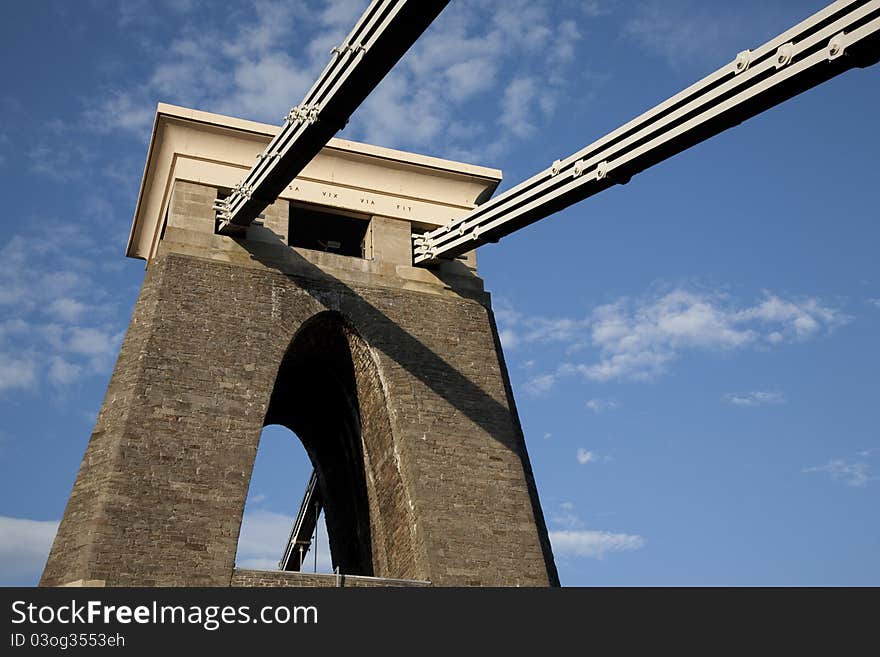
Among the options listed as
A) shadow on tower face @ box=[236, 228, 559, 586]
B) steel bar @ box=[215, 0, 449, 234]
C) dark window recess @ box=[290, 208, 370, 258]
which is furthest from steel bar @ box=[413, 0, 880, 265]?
dark window recess @ box=[290, 208, 370, 258]

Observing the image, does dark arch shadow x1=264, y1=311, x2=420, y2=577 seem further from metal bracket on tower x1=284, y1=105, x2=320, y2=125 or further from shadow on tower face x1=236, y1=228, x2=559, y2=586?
metal bracket on tower x1=284, y1=105, x2=320, y2=125

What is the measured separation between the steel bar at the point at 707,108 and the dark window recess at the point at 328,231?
179 inches

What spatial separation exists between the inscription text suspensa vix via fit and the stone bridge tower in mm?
41

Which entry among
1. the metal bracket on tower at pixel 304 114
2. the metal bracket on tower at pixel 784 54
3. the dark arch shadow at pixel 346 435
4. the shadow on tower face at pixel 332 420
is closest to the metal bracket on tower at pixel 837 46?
the metal bracket on tower at pixel 784 54

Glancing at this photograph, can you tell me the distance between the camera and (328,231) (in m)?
23.5

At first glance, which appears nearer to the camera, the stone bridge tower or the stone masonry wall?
the stone masonry wall

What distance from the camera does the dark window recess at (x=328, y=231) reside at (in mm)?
22391

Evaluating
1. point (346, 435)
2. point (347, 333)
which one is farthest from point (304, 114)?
point (346, 435)

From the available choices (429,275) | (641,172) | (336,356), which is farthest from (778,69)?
(336,356)

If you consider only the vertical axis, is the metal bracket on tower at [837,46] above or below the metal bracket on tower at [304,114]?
below

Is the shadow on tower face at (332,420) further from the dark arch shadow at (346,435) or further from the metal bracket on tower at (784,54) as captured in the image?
the metal bracket on tower at (784,54)

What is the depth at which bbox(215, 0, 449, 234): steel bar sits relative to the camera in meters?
13.5
